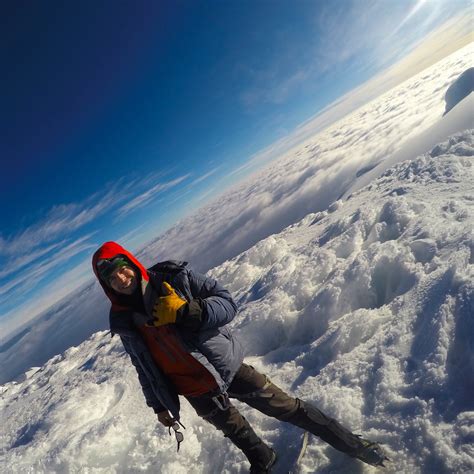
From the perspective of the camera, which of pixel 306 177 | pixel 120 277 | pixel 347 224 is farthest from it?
pixel 306 177

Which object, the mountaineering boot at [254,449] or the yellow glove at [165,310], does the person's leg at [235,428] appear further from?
the yellow glove at [165,310]

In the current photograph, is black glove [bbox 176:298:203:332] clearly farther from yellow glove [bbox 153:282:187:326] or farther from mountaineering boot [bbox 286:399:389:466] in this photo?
mountaineering boot [bbox 286:399:389:466]

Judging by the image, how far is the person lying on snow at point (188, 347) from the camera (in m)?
2.38

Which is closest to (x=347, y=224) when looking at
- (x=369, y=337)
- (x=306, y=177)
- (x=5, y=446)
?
(x=369, y=337)

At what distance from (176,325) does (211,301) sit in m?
0.36

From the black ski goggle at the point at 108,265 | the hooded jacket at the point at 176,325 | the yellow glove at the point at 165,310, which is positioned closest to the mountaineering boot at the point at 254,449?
the hooded jacket at the point at 176,325

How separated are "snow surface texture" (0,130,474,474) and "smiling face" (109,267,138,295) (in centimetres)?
247

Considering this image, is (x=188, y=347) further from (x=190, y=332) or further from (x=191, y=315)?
(x=191, y=315)

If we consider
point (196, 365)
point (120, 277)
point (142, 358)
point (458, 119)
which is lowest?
point (458, 119)

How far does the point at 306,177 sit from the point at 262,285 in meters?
163

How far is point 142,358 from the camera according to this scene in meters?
2.58

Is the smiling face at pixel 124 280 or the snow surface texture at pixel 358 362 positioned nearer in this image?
the smiling face at pixel 124 280

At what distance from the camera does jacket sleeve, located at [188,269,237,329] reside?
91.5 inches

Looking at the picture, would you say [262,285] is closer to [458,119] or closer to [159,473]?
[159,473]
